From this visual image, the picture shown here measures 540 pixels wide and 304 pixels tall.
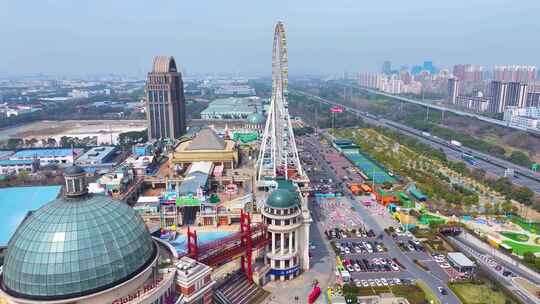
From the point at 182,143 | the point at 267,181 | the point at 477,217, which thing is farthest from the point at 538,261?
the point at 182,143

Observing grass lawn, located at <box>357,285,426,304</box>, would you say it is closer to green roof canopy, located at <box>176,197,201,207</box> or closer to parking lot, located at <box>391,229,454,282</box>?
parking lot, located at <box>391,229,454,282</box>

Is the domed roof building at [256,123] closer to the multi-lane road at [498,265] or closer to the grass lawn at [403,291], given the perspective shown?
the multi-lane road at [498,265]

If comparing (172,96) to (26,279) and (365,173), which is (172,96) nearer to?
(365,173)

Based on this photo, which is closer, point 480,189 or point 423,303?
point 423,303

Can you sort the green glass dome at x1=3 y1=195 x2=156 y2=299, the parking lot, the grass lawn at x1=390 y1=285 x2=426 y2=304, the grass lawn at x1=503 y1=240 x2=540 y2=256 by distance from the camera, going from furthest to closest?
the grass lawn at x1=503 y1=240 x2=540 y2=256 → the parking lot → the grass lawn at x1=390 y1=285 x2=426 y2=304 → the green glass dome at x1=3 y1=195 x2=156 y2=299

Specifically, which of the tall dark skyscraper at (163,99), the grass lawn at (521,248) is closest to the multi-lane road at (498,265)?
the grass lawn at (521,248)

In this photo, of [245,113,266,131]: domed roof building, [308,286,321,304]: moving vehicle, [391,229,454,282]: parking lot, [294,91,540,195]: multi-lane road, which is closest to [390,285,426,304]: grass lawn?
[391,229,454,282]: parking lot
